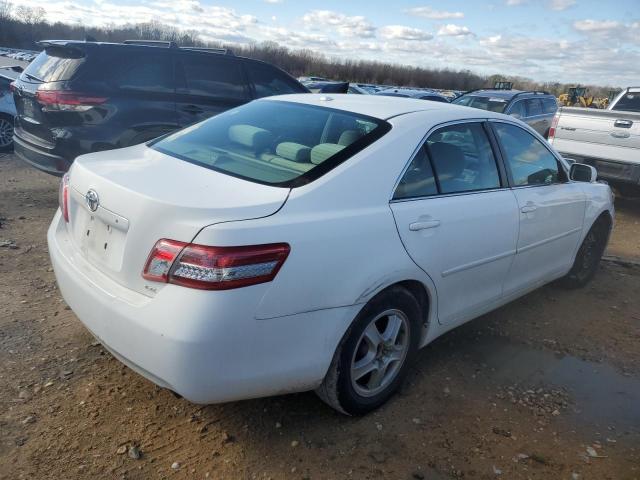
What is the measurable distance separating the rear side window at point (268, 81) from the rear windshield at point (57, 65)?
2.21 m

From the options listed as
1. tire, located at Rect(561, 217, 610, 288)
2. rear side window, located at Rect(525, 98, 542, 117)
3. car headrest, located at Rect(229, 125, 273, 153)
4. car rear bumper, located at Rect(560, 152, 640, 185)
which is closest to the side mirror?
tire, located at Rect(561, 217, 610, 288)

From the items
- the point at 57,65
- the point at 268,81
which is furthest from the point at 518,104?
the point at 57,65

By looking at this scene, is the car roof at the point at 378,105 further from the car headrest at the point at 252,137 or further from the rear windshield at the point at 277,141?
the car headrest at the point at 252,137

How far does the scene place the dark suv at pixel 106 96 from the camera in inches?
225

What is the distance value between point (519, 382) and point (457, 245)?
3.34 ft

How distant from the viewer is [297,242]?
88.4 inches

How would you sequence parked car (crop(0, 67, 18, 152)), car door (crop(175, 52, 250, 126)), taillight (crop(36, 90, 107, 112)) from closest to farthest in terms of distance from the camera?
taillight (crop(36, 90, 107, 112)), car door (crop(175, 52, 250, 126)), parked car (crop(0, 67, 18, 152))

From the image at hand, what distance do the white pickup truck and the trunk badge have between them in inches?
287

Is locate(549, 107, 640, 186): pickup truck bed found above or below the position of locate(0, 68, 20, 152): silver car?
above

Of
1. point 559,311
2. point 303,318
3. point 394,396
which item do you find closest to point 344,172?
point 303,318

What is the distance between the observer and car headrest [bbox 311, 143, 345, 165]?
2.68 m

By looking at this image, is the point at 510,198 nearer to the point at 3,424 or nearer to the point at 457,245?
the point at 457,245

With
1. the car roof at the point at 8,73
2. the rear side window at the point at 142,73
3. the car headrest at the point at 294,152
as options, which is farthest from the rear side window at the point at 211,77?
the car roof at the point at 8,73

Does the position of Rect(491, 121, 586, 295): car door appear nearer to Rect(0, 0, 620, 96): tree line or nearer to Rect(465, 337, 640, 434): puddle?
Rect(465, 337, 640, 434): puddle
